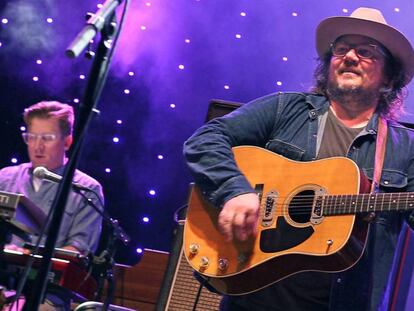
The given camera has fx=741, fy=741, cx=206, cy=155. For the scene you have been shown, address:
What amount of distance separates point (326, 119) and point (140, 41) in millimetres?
4051

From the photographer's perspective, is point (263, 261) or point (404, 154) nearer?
point (263, 261)

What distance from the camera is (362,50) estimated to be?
329 centimetres

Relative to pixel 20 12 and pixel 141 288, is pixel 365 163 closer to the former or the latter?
pixel 141 288

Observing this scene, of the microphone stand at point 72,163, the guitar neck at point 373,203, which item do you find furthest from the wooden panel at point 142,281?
the microphone stand at point 72,163

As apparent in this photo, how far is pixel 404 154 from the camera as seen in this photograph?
300cm

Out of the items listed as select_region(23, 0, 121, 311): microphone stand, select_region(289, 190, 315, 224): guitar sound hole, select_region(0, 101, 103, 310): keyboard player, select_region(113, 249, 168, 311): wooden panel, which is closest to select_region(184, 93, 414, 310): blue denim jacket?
select_region(289, 190, 315, 224): guitar sound hole

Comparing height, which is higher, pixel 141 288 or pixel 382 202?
pixel 382 202

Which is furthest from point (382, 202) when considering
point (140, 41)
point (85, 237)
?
point (140, 41)

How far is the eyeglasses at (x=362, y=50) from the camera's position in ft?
10.8

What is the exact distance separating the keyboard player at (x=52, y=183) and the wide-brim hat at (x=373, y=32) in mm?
2113

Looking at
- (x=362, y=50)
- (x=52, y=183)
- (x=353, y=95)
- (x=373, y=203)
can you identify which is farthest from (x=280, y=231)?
(x=52, y=183)

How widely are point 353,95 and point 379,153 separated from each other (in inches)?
13.7

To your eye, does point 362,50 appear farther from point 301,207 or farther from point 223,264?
point 223,264

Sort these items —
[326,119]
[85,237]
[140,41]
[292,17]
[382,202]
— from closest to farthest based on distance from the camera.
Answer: [382,202] → [326,119] → [85,237] → [292,17] → [140,41]
